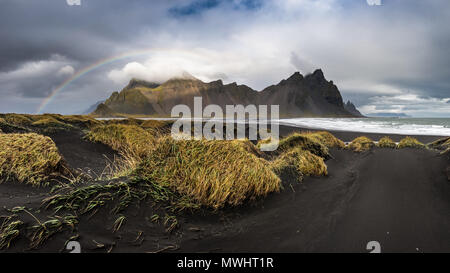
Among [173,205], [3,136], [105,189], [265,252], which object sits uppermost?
[3,136]

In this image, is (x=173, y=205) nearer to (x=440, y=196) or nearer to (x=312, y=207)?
(x=312, y=207)

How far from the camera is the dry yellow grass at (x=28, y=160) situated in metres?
4.77

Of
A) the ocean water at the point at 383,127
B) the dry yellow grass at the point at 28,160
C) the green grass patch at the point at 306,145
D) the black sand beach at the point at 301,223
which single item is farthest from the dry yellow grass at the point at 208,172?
the ocean water at the point at 383,127

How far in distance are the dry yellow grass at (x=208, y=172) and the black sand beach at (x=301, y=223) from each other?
0.26 metres

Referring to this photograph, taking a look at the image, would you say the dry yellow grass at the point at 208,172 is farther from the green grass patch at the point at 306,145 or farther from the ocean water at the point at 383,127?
the ocean water at the point at 383,127

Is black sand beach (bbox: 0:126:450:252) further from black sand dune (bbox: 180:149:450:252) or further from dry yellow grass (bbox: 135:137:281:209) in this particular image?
dry yellow grass (bbox: 135:137:281:209)

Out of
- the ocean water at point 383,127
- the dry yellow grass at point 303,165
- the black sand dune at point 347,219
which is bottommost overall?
the black sand dune at point 347,219

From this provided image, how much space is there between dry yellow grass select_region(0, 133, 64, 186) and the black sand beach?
336 mm

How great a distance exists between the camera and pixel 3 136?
237 inches

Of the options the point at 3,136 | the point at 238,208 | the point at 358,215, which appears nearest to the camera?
the point at 358,215

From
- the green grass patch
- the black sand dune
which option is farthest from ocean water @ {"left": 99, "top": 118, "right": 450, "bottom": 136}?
the black sand dune

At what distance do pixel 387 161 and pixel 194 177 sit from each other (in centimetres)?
654

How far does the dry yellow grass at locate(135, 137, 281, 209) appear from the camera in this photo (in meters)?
3.94
